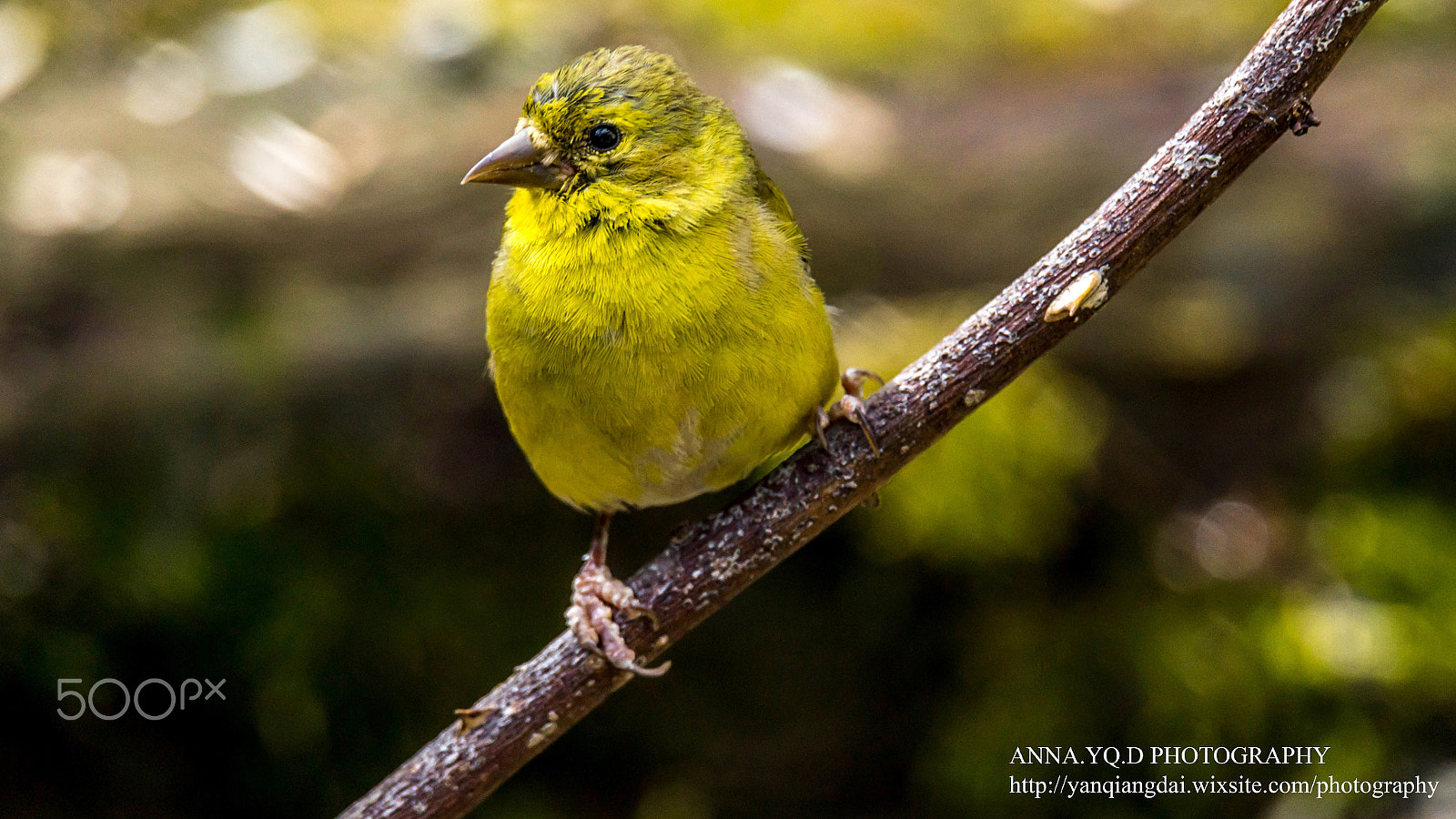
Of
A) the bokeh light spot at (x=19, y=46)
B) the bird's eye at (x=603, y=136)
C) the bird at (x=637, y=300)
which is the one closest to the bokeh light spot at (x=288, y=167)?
the bokeh light spot at (x=19, y=46)

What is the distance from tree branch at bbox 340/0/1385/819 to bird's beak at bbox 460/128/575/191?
700 millimetres

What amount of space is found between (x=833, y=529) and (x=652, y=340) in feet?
6.30

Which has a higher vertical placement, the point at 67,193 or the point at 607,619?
the point at 67,193

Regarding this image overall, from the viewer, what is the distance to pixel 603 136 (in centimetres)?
220

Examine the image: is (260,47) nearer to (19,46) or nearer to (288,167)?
(288,167)

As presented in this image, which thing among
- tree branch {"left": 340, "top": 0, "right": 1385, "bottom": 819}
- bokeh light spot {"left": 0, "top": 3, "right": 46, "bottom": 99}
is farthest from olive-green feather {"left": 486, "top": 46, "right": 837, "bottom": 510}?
bokeh light spot {"left": 0, "top": 3, "right": 46, "bottom": 99}

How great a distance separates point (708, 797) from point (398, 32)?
Result: 3.00 meters

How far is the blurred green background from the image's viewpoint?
12.0ft

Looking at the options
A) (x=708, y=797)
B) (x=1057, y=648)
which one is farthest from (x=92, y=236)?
(x=1057, y=648)

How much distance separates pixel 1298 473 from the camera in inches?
152

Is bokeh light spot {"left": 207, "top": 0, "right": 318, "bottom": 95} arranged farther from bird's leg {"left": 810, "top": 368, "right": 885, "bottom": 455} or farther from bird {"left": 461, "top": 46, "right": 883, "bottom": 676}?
bird's leg {"left": 810, "top": 368, "right": 885, "bottom": 455}

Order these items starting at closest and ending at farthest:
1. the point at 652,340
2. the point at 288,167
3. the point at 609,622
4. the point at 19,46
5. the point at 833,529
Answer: the point at 652,340 → the point at 609,622 → the point at 833,529 → the point at 288,167 → the point at 19,46

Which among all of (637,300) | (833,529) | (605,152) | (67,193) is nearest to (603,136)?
(605,152)

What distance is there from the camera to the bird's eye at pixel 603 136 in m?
2.19
